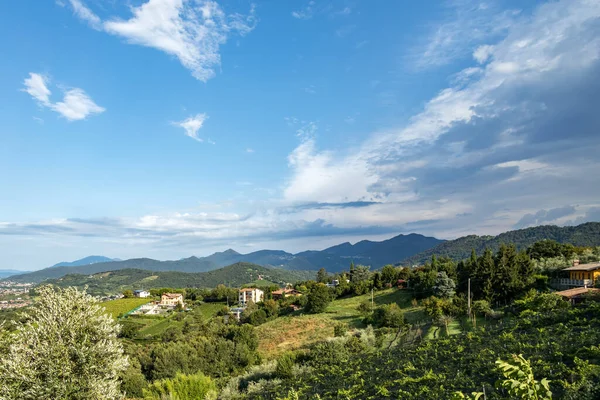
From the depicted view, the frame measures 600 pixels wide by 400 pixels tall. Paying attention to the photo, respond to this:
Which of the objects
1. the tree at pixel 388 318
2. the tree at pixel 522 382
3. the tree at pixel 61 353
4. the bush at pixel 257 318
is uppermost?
the tree at pixel 522 382

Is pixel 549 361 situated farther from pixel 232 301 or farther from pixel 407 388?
pixel 232 301

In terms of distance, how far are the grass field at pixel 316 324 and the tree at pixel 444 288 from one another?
3.69 m

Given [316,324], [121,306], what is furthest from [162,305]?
[316,324]

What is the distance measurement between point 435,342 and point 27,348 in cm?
2477

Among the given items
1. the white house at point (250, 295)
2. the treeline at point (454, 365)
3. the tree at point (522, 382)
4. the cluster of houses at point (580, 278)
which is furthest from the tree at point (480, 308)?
the white house at point (250, 295)

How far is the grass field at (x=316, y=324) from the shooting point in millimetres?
45297

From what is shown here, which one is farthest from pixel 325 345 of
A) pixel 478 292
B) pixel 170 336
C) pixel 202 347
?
pixel 170 336

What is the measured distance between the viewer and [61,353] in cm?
1350

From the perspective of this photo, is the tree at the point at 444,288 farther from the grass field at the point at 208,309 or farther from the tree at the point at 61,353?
the grass field at the point at 208,309

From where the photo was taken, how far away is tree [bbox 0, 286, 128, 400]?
12.8 m

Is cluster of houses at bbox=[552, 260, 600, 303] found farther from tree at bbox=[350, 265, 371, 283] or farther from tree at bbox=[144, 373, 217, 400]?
tree at bbox=[350, 265, 371, 283]

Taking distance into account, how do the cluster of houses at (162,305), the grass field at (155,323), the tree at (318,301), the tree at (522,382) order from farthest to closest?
the cluster of houses at (162,305)
the grass field at (155,323)
the tree at (318,301)
the tree at (522,382)

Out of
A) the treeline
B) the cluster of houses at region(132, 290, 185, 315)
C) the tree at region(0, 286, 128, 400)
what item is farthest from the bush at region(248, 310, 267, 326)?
the tree at region(0, 286, 128, 400)

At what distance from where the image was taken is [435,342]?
26.8 meters
